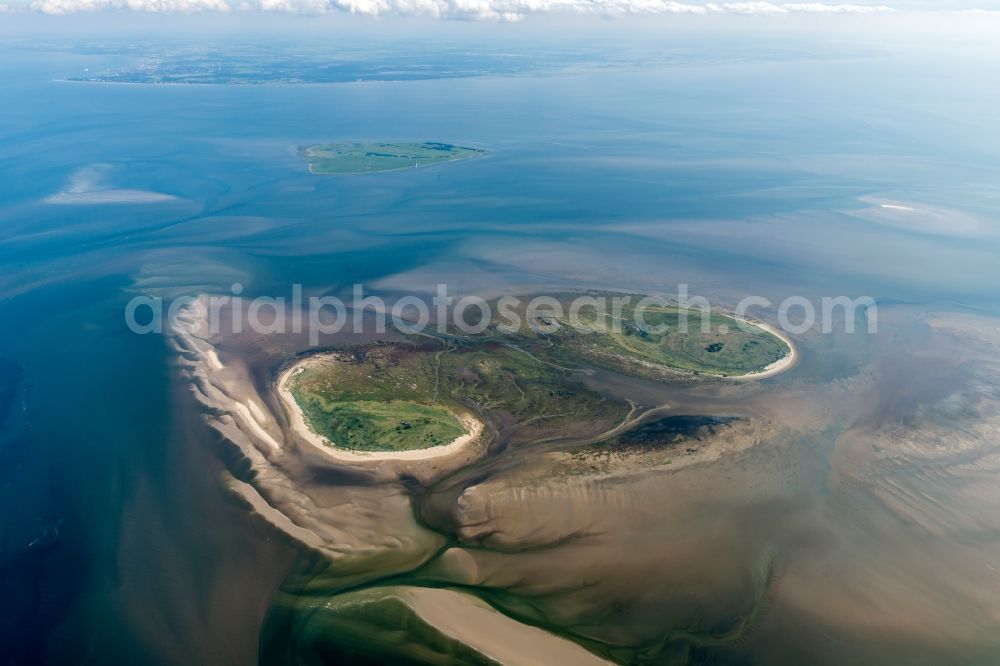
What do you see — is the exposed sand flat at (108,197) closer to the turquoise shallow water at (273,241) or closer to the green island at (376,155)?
the turquoise shallow water at (273,241)

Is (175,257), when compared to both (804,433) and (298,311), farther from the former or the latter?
(804,433)

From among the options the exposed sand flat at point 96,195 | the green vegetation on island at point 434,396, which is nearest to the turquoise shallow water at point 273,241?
the exposed sand flat at point 96,195

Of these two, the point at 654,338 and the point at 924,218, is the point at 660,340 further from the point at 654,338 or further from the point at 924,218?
the point at 924,218

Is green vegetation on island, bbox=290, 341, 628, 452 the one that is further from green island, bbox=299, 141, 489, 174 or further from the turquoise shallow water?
green island, bbox=299, 141, 489, 174

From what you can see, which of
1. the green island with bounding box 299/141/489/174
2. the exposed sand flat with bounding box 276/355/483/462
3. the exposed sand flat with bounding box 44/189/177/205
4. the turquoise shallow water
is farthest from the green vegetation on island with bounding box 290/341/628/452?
the green island with bounding box 299/141/489/174

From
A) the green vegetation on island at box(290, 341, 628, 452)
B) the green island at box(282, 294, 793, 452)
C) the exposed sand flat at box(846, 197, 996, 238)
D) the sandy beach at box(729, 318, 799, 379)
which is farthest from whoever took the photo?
the exposed sand flat at box(846, 197, 996, 238)

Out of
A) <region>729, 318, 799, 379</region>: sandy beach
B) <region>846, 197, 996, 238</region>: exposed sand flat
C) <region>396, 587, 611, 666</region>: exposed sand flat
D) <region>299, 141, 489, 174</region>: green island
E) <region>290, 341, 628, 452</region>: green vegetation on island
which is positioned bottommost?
<region>396, 587, 611, 666</region>: exposed sand flat
